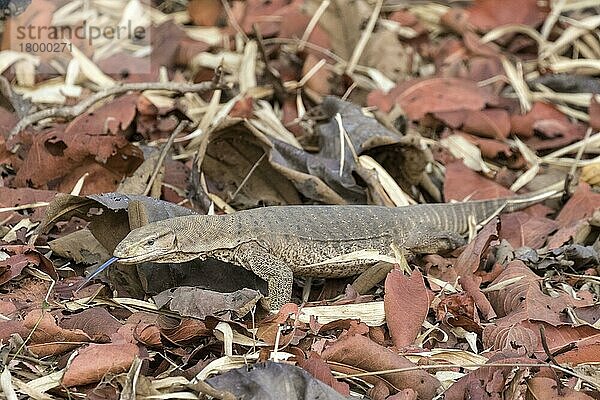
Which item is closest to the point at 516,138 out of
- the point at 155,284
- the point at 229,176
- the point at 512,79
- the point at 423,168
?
the point at 512,79

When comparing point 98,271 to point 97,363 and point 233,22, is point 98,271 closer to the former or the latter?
point 97,363

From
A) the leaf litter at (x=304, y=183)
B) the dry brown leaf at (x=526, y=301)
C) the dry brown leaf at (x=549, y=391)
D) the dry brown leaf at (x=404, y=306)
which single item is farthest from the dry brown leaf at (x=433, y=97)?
the dry brown leaf at (x=549, y=391)

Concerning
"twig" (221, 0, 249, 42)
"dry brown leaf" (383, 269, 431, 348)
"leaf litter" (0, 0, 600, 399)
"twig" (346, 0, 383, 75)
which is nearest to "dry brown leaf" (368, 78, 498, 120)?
"leaf litter" (0, 0, 600, 399)

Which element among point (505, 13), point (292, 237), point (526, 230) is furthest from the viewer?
point (505, 13)

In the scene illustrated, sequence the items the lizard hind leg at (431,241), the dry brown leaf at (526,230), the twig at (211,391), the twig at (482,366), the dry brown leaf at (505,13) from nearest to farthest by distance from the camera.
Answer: the twig at (211,391), the twig at (482,366), the lizard hind leg at (431,241), the dry brown leaf at (526,230), the dry brown leaf at (505,13)

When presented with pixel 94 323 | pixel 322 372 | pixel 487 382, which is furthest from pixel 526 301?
pixel 94 323

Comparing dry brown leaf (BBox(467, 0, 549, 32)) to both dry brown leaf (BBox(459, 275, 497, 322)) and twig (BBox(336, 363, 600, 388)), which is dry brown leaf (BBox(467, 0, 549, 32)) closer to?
dry brown leaf (BBox(459, 275, 497, 322))

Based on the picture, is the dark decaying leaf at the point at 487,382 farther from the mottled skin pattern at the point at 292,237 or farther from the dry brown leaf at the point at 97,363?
the dry brown leaf at the point at 97,363
